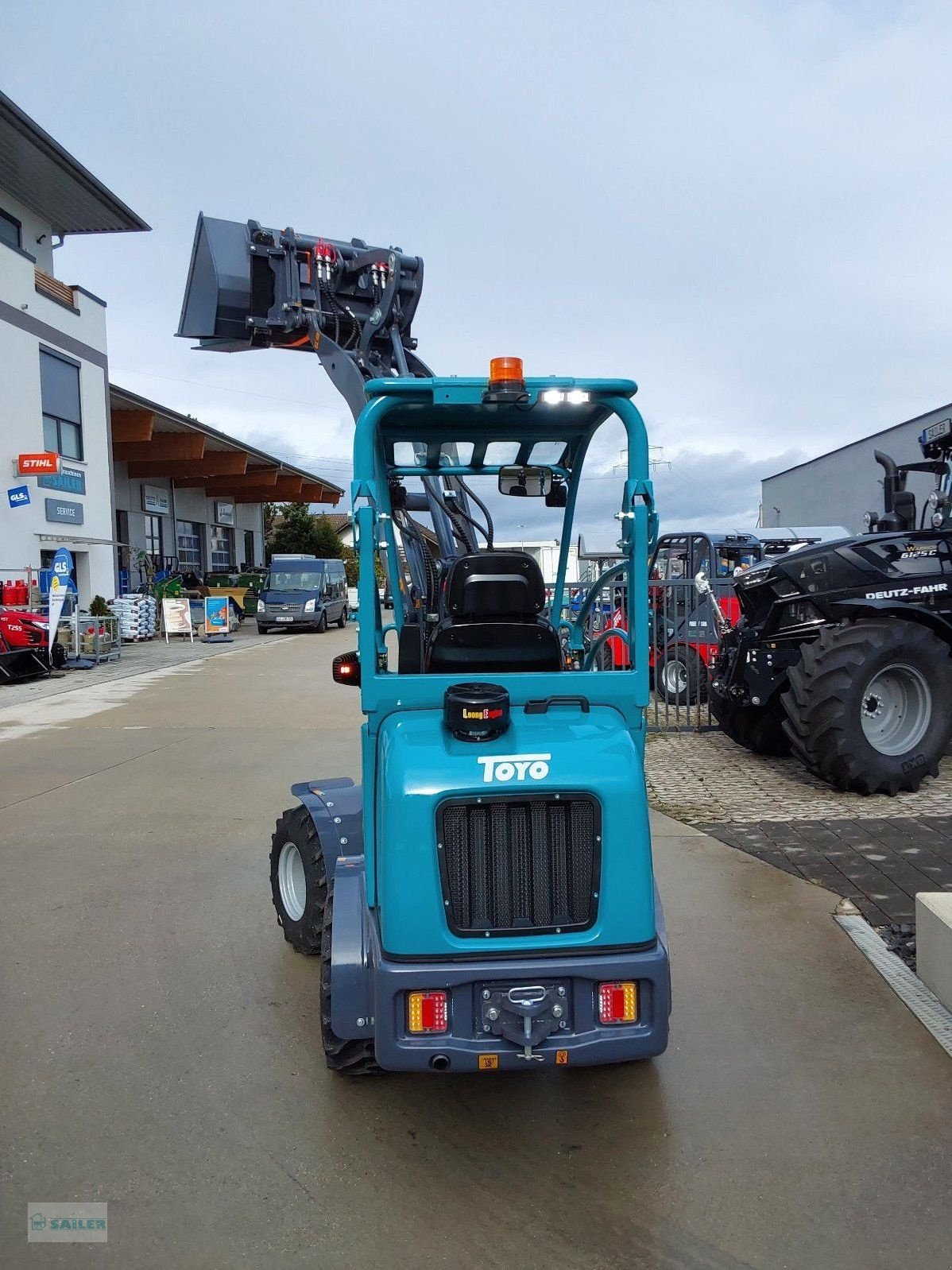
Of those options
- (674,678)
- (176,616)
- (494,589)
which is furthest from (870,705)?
(176,616)

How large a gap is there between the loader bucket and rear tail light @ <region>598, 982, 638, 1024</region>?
14.4 meters

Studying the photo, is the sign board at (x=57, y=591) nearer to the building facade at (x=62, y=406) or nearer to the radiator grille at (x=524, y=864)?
the building facade at (x=62, y=406)

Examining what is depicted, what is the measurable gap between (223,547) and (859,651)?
116ft

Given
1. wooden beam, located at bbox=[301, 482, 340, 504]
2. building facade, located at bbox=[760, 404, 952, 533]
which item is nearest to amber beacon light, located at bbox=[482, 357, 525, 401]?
building facade, located at bbox=[760, 404, 952, 533]

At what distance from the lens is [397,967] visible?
110 inches

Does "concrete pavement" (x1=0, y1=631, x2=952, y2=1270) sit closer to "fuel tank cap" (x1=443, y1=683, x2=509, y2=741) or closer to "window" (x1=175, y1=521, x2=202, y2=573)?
"fuel tank cap" (x1=443, y1=683, x2=509, y2=741)

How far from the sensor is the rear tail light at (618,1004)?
2832 millimetres

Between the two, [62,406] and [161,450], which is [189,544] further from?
[62,406]

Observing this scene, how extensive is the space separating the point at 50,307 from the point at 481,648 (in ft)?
69.6

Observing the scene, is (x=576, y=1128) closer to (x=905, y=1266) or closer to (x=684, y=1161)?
(x=684, y=1161)

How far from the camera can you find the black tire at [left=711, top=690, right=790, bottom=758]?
339 inches

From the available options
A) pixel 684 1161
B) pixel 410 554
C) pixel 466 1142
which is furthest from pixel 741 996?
pixel 410 554

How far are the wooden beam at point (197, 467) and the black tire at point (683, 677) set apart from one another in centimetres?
2230

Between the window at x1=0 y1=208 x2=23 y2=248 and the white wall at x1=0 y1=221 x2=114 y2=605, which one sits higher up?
the window at x1=0 y1=208 x2=23 y2=248
